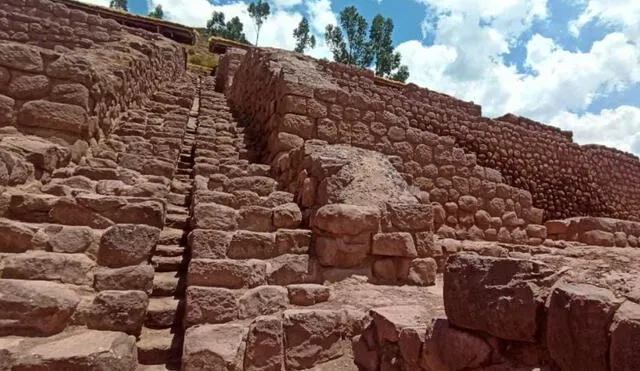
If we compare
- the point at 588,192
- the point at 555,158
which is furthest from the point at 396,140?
the point at 588,192

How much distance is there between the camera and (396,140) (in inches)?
214

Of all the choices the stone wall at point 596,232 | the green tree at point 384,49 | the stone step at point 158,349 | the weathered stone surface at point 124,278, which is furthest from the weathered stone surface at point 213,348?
the green tree at point 384,49

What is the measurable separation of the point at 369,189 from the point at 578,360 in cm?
243

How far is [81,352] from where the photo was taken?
76.5 inches

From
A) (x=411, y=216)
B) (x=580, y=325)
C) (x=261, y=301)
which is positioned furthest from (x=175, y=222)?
(x=580, y=325)

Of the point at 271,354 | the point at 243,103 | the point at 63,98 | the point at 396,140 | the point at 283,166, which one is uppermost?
the point at 243,103

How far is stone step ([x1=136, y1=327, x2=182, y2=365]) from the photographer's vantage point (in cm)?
225

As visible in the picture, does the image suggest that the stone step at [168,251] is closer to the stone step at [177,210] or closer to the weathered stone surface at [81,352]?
the stone step at [177,210]

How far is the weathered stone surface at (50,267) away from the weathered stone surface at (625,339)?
2595mm

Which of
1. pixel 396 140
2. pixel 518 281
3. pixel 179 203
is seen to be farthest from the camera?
pixel 396 140

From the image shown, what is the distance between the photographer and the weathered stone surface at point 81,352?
187cm

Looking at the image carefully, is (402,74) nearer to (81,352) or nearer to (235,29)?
(235,29)

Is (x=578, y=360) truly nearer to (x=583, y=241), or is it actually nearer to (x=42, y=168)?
(x=42, y=168)

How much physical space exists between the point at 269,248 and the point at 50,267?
55.6 inches
